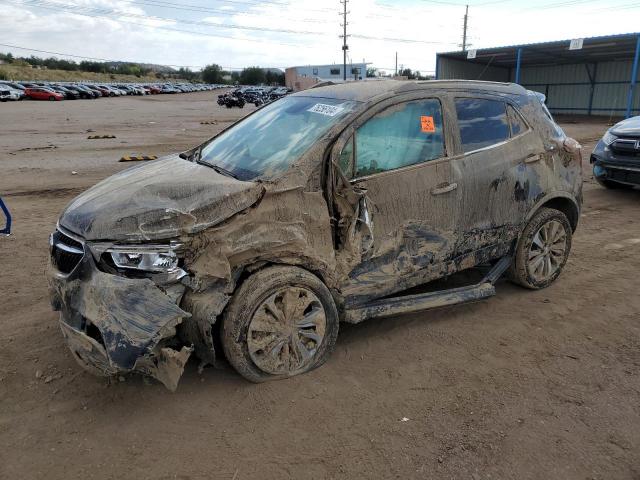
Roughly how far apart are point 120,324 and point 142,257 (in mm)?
388

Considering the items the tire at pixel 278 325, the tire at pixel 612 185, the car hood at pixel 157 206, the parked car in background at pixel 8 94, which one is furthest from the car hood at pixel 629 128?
the parked car in background at pixel 8 94

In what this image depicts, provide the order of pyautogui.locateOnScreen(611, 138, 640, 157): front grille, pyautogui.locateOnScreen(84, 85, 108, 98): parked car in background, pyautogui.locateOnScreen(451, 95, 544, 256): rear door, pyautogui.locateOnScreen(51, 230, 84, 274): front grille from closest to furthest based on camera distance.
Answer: pyautogui.locateOnScreen(51, 230, 84, 274): front grille → pyautogui.locateOnScreen(451, 95, 544, 256): rear door → pyautogui.locateOnScreen(611, 138, 640, 157): front grille → pyautogui.locateOnScreen(84, 85, 108, 98): parked car in background

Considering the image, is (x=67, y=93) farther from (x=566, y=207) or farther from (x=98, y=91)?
(x=566, y=207)

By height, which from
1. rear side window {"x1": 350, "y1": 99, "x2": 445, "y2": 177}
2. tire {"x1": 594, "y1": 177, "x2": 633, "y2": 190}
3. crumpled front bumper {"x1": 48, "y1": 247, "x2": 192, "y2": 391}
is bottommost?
tire {"x1": 594, "y1": 177, "x2": 633, "y2": 190}

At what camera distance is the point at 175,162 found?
398 centimetres

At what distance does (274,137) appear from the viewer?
3.79 m

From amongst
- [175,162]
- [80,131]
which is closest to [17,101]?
Answer: [80,131]

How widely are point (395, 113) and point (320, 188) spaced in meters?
0.91

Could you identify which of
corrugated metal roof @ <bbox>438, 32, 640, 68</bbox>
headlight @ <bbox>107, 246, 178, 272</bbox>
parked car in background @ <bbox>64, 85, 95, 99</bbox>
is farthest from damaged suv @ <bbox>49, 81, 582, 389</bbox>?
parked car in background @ <bbox>64, 85, 95, 99</bbox>

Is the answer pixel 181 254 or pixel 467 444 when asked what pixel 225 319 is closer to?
pixel 181 254

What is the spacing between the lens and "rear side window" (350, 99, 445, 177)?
352cm

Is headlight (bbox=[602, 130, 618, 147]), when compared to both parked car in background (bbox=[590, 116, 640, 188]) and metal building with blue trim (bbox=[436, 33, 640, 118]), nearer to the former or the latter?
parked car in background (bbox=[590, 116, 640, 188])

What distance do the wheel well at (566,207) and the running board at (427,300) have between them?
2.56 ft

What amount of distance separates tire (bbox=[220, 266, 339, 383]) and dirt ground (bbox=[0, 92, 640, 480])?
6.0 inches
